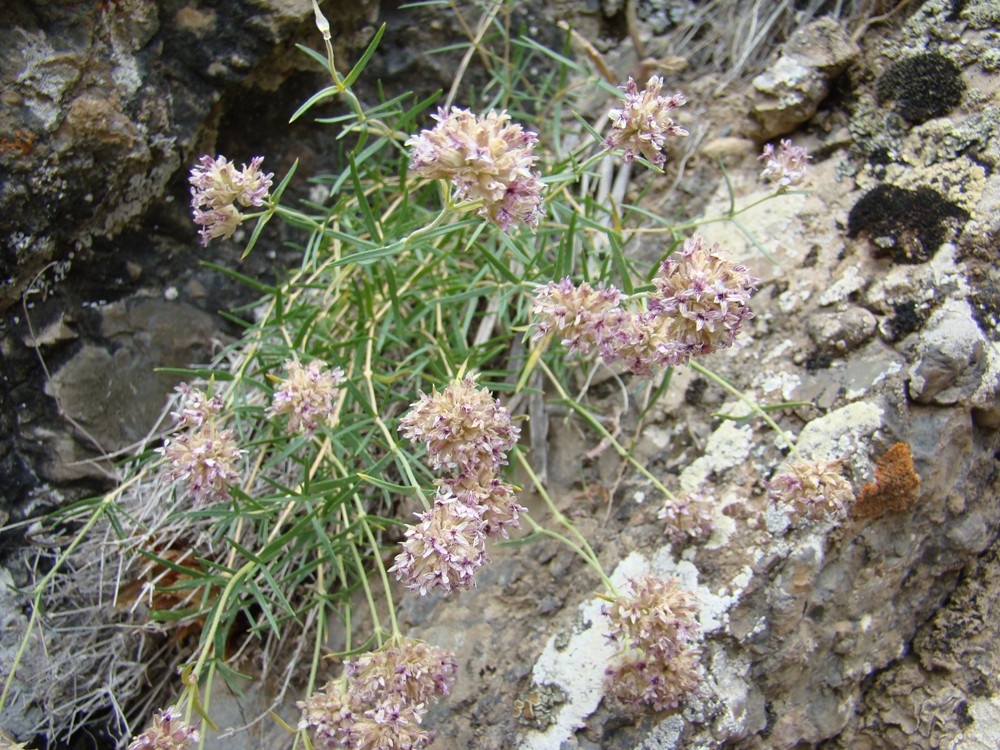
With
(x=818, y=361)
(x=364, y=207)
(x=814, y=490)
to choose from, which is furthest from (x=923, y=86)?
(x=364, y=207)

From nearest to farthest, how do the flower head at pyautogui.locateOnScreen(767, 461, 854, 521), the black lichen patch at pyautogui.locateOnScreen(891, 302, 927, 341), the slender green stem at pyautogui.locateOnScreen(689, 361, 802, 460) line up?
the flower head at pyautogui.locateOnScreen(767, 461, 854, 521)
the slender green stem at pyautogui.locateOnScreen(689, 361, 802, 460)
the black lichen patch at pyautogui.locateOnScreen(891, 302, 927, 341)

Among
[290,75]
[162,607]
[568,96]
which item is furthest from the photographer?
[568,96]

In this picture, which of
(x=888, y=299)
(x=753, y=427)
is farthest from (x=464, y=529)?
(x=888, y=299)

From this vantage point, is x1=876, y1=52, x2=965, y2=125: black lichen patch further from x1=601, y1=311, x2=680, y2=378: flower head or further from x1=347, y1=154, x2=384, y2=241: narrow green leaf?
x1=347, y1=154, x2=384, y2=241: narrow green leaf

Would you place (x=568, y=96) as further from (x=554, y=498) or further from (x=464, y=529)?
(x=464, y=529)

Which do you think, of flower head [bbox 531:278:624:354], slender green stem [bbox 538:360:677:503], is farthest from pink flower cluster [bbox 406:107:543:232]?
slender green stem [bbox 538:360:677:503]

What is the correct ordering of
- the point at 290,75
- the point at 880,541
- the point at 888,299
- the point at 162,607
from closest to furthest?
the point at 880,541, the point at 888,299, the point at 162,607, the point at 290,75

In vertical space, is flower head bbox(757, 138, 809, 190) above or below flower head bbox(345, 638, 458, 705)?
above
